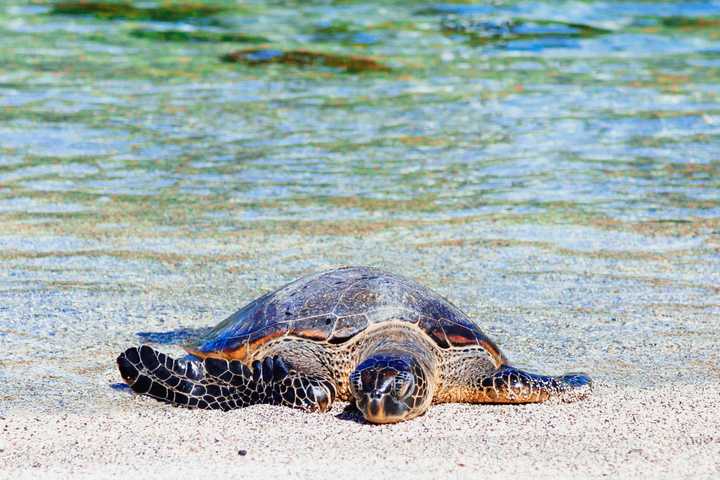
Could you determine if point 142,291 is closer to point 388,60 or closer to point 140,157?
point 140,157

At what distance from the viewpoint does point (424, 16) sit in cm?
2147

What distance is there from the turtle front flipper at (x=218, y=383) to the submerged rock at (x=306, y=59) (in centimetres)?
1161

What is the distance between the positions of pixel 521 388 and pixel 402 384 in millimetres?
704

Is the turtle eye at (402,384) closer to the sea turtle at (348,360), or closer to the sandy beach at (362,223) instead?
the sea turtle at (348,360)

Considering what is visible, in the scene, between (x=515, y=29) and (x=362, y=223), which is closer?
(x=362, y=223)

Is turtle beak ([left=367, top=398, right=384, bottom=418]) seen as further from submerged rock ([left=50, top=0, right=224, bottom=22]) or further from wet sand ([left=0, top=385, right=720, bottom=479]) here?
submerged rock ([left=50, top=0, right=224, bottom=22])

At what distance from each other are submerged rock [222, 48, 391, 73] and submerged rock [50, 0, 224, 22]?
3806 mm

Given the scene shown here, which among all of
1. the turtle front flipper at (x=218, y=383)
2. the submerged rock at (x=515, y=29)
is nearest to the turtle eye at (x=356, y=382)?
the turtle front flipper at (x=218, y=383)

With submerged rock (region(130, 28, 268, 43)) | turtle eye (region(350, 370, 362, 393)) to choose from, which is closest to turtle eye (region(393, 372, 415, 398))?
turtle eye (region(350, 370, 362, 393))

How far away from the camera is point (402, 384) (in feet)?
15.3

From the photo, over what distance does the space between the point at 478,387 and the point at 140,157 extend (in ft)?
21.7

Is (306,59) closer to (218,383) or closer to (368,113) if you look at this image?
(368,113)

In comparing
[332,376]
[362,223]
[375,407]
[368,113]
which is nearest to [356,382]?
[375,407]

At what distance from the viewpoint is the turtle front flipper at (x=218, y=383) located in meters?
4.93
